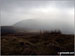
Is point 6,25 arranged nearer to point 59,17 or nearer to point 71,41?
point 59,17

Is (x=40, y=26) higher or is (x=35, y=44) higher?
(x=40, y=26)

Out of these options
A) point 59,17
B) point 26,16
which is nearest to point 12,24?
point 26,16

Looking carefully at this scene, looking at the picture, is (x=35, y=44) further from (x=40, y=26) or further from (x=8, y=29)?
(x=8, y=29)

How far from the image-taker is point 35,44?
9.77 feet

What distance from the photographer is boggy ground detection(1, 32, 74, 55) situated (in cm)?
298

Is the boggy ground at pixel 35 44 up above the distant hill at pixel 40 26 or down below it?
below

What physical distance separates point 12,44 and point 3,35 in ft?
0.81

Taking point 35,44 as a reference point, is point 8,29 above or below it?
above

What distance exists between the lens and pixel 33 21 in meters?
2.98

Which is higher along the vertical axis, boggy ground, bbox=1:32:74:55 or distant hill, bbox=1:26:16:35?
distant hill, bbox=1:26:16:35

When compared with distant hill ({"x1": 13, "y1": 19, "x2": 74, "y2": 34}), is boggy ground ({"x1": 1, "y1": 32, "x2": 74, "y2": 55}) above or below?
below

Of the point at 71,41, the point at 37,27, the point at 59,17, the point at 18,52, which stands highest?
the point at 59,17

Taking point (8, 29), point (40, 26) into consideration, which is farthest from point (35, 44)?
point (8, 29)

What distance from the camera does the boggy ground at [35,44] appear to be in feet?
9.77
